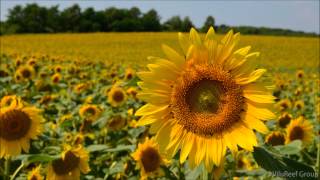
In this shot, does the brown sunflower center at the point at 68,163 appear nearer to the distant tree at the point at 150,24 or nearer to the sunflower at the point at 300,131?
the sunflower at the point at 300,131

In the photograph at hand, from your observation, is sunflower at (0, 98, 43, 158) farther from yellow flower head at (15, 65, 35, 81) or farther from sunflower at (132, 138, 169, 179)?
yellow flower head at (15, 65, 35, 81)

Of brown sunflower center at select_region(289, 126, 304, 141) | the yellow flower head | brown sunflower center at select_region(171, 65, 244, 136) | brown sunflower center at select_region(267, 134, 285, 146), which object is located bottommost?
the yellow flower head

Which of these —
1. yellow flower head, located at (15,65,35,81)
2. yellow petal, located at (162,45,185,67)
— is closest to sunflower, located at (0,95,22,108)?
yellow petal, located at (162,45,185,67)

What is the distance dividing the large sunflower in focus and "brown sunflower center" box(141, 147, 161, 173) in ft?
3.44

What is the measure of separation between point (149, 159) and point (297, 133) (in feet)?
4.18

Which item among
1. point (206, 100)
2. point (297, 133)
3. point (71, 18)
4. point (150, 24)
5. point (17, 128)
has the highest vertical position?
point (206, 100)

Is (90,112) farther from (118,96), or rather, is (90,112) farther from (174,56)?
(174,56)

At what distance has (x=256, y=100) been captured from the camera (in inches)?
70.4

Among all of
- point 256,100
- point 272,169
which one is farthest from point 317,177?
point 256,100

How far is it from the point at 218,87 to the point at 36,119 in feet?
4.10

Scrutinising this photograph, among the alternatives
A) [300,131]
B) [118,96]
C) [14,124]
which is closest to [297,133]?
[300,131]

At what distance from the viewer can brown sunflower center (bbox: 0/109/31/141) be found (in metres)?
2.69

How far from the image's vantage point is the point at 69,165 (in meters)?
2.81

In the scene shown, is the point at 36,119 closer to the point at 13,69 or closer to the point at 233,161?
the point at 233,161
